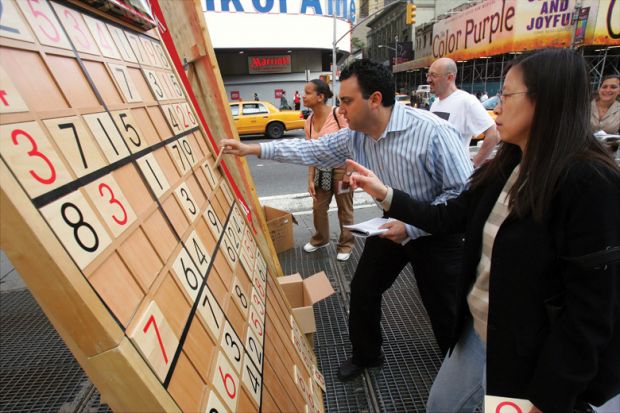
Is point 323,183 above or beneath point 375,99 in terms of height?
beneath

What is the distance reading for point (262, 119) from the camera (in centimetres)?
1338


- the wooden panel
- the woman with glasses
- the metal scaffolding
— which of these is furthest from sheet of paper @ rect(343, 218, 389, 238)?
the metal scaffolding

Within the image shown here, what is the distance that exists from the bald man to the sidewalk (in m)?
1.51

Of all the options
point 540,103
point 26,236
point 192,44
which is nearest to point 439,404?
point 540,103

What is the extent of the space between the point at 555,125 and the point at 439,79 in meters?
2.79

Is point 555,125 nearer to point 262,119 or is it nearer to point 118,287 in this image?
point 118,287

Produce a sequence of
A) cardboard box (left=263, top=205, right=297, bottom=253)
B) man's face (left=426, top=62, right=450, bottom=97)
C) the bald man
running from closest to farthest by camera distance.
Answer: the bald man → man's face (left=426, top=62, right=450, bottom=97) → cardboard box (left=263, top=205, right=297, bottom=253)

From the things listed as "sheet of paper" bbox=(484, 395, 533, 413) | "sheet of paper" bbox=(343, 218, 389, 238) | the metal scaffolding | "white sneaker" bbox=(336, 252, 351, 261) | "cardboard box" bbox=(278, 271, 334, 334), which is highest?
"sheet of paper" bbox=(343, 218, 389, 238)

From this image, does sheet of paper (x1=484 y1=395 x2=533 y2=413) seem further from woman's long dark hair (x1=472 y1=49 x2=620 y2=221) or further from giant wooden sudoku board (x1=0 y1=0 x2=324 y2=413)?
giant wooden sudoku board (x1=0 y1=0 x2=324 y2=413)

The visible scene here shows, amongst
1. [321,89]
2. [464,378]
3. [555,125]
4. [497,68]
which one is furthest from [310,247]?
[497,68]

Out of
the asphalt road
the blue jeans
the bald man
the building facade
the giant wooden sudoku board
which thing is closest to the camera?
the giant wooden sudoku board

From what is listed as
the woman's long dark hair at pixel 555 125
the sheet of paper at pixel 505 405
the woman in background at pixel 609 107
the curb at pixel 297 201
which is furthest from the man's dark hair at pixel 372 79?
the curb at pixel 297 201

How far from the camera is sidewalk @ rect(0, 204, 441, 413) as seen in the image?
226 cm

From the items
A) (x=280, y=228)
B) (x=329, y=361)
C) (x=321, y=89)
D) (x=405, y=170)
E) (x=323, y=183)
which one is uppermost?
(x=321, y=89)
